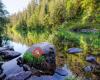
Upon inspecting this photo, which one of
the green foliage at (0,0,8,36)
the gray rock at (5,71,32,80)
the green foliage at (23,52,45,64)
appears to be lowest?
the gray rock at (5,71,32,80)

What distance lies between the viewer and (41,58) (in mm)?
17234

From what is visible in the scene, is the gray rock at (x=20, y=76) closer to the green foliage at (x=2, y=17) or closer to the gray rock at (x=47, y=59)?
the gray rock at (x=47, y=59)

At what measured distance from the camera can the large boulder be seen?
1698cm

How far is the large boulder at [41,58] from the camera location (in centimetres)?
1698

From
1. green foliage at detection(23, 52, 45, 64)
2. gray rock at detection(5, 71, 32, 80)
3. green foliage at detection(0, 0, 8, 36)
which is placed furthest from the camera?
green foliage at detection(0, 0, 8, 36)

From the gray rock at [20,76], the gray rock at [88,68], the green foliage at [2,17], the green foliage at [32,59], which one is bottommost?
the gray rock at [88,68]

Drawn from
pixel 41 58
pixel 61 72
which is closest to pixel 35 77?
pixel 61 72

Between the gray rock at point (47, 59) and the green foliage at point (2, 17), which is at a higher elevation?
the green foliage at point (2, 17)

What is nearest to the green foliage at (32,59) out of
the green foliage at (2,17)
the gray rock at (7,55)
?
the gray rock at (7,55)

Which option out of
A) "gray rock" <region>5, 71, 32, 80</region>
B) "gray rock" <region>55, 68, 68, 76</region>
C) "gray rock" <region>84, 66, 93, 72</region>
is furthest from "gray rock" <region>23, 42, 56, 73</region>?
"gray rock" <region>84, 66, 93, 72</region>

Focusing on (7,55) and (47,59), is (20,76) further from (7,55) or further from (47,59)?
(7,55)

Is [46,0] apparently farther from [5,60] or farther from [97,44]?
[5,60]

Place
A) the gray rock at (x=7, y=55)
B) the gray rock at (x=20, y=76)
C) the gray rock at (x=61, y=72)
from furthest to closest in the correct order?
the gray rock at (x=7, y=55) < the gray rock at (x=61, y=72) < the gray rock at (x=20, y=76)

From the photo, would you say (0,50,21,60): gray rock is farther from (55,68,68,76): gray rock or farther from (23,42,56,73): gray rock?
(55,68,68,76): gray rock
